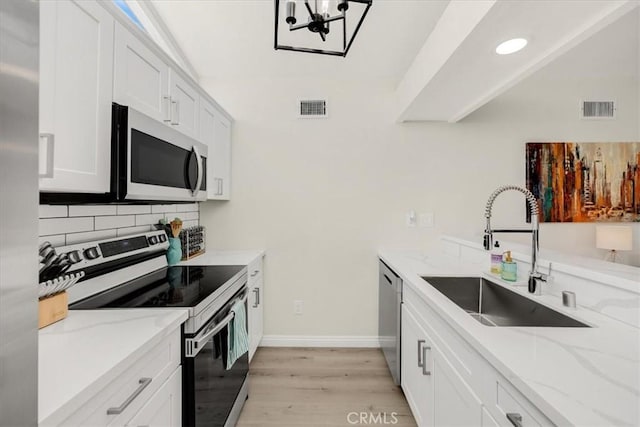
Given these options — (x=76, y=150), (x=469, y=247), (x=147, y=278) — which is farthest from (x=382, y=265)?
(x=76, y=150)

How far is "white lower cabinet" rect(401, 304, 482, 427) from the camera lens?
1.18m

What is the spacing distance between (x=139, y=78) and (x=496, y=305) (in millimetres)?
2217

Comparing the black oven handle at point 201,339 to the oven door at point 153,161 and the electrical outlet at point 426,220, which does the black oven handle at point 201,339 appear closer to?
the oven door at point 153,161

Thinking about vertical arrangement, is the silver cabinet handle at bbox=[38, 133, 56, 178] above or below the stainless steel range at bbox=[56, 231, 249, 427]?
above

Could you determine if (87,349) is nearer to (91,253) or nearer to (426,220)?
(91,253)

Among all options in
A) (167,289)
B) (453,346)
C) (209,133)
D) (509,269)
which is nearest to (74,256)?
(167,289)

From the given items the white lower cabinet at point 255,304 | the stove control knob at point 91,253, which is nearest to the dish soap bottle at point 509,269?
the white lower cabinet at point 255,304

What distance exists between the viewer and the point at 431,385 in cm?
158

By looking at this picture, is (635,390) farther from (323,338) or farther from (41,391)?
(323,338)

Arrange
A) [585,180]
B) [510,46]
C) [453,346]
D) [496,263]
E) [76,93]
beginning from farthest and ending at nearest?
[585,180]
[496,263]
[510,46]
[453,346]
[76,93]

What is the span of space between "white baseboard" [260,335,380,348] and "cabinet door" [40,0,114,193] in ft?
7.21

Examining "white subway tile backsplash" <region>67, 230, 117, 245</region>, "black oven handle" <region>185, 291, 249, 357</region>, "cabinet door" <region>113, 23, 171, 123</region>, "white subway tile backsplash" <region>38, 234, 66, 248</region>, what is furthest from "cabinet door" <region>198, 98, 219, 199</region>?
"black oven handle" <region>185, 291, 249, 357</region>

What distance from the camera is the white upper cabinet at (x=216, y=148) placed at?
2412 millimetres

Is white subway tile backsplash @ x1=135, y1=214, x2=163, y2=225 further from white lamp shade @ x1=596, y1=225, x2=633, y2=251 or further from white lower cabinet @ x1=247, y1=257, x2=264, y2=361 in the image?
white lamp shade @ x1=596, y1=225, x2=633, y2=251
